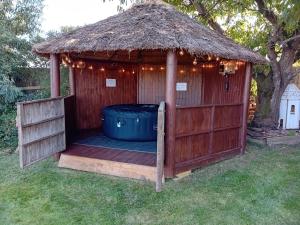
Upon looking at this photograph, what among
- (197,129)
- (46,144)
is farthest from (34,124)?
(197,129)

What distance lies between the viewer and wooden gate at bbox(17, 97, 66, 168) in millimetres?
4531

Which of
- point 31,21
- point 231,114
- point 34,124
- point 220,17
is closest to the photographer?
point 34,124

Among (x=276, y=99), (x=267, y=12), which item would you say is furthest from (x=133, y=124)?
(x=267, y=12)

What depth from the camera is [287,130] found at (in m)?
8.39

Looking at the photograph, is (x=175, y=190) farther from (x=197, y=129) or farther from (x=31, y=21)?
(x=31, y=21)

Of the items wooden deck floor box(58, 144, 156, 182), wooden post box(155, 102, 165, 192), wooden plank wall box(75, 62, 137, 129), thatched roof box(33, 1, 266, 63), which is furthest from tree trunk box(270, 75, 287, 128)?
wooden post box(155, 102, 165, 192)

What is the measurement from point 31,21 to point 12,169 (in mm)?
7468

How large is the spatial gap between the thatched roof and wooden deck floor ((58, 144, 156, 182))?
211 cm

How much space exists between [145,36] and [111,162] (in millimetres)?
2464

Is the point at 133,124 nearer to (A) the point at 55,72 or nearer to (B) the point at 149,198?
(A) the point at 55,72

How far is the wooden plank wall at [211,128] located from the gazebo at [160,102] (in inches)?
0.8

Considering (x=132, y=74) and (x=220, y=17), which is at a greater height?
(x=220, y=17)

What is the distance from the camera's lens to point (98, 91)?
809 centimetres

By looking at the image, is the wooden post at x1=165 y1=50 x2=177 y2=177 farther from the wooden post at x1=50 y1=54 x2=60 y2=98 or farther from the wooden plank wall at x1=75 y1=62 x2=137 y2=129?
the wooden plank wall at x1=75 y1=62 x2=137 y2=129
